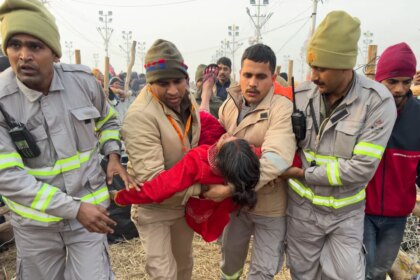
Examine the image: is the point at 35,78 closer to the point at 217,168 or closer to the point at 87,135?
the point at 87,135

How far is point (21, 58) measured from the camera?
6.22 feet

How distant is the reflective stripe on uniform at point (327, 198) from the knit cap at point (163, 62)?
1241mm

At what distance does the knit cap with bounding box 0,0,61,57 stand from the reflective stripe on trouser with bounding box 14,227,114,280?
121 centimetres

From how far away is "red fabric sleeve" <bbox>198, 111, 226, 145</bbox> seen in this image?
8.62ft

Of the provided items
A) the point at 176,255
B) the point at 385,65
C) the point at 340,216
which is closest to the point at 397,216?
the point at 340,216

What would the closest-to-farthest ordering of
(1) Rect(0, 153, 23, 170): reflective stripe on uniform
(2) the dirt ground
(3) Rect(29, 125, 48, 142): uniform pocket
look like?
(1) Rect(0, 153, 23, 170): reflective stripe on uniform → (3) Rect(29, 125, 48, 142): uniform pocket → (2) the dirt ground

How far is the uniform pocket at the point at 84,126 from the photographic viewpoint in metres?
2.14

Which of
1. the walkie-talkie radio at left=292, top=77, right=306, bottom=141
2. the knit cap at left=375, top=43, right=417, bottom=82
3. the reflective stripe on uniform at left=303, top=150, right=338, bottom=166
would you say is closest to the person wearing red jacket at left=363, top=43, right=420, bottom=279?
the knit cap at left=375, top=43, right=417, bottom=82

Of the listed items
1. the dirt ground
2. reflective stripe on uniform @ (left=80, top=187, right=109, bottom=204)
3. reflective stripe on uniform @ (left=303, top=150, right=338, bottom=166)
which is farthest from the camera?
the dirt ground

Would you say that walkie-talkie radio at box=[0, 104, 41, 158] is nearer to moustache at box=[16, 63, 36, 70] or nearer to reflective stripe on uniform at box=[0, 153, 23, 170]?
reflective stripe on uniform at box=[0, 153, 23, 170]

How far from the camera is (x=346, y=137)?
2207 mm

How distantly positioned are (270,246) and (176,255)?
81 cm

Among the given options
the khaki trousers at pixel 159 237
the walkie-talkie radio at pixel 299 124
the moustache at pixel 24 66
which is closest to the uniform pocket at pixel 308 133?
the walkie-talkie radio at pixel 299 124

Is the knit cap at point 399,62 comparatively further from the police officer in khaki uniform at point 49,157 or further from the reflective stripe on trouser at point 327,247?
the police officer in khaki uniform at point 49,157
